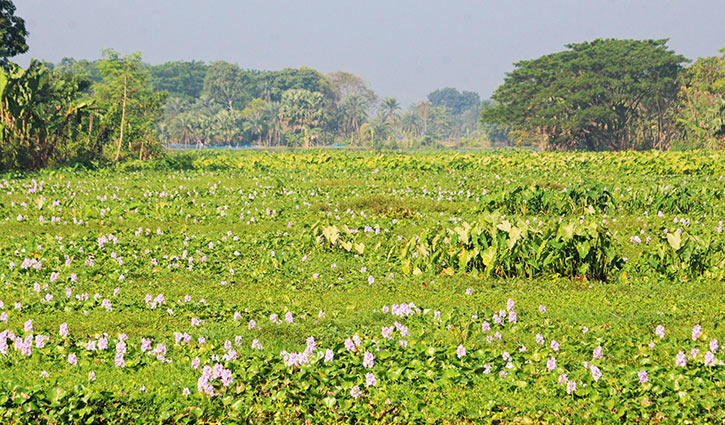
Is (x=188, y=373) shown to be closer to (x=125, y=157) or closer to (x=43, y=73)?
(x=43, y=73)

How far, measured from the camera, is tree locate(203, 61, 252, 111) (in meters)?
120

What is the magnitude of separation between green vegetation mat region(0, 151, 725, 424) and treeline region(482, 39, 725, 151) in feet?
163

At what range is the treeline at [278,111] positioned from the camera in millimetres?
94625

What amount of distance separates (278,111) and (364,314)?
9862cm

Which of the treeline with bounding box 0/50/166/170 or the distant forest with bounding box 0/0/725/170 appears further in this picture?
the distant forest with bounding box 0/0/725/170

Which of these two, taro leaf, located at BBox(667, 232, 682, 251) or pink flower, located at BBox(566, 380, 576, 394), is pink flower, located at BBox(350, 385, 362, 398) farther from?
taro leaf, located at BBox(667, 232, 682, 251)

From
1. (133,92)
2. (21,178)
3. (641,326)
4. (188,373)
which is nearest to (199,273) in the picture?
(188,373)

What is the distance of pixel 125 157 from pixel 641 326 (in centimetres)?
3130

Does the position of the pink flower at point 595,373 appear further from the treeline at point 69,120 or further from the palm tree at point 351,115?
the palm tree at point 351,115

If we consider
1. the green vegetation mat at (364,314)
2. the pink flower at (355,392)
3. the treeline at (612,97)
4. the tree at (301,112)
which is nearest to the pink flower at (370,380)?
the green vegetation mat at (364,314)

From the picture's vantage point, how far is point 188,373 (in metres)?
5.71

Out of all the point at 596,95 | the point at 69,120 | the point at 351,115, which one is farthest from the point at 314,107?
the point at 69,120

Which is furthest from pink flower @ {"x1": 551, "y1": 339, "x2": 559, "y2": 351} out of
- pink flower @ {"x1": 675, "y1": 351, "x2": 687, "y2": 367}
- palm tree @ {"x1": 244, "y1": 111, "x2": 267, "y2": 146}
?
palm tree @ {"x1": 244, "y1": 111, "x2": 267, "y2": 146}

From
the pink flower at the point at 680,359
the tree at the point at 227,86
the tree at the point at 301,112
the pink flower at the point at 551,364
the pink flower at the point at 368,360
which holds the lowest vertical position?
the pink flower at the point at 368,360
